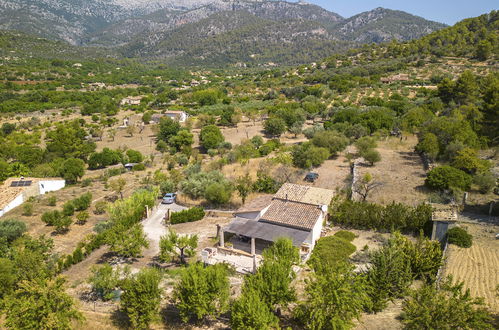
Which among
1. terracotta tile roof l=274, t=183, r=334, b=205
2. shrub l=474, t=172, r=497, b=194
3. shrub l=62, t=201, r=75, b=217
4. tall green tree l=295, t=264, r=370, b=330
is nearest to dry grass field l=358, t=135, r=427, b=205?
shrub l=474, t=172, r=497, b=194

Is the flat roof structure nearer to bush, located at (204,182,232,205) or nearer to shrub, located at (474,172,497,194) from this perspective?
bush, located at (204,182,232,205)

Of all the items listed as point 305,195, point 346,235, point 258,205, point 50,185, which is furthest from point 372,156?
point 50,185

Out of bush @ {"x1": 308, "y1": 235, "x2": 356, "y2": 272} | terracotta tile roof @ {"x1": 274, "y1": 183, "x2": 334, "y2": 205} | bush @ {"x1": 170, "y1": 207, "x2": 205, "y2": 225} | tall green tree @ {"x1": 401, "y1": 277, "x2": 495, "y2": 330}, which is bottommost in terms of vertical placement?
bush @ {"x1": 170, "y1": 207, "x2": 205, "y2": 225}

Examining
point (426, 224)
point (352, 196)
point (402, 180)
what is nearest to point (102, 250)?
point (352, 196)

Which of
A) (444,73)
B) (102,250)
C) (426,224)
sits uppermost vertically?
(444,73)

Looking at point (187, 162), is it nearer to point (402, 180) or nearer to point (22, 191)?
point (22, 191)

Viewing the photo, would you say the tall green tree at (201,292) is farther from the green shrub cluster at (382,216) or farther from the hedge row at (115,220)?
the green shrub cluster at (382,216)

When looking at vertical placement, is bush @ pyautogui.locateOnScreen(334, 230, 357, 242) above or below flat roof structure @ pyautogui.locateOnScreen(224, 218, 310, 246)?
below
